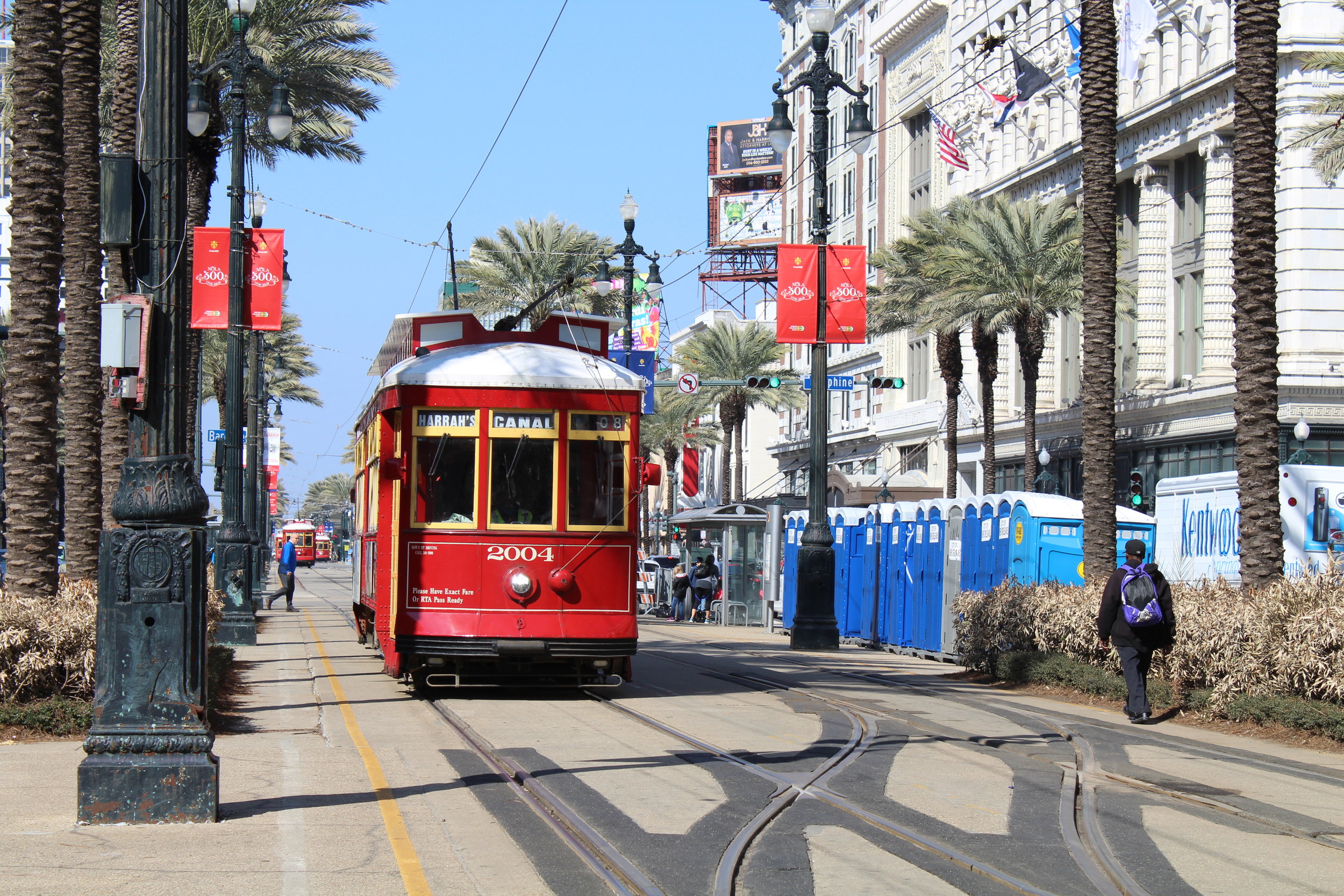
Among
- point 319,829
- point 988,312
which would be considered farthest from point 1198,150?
point 319,829

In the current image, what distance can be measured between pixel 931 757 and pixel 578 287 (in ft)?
128

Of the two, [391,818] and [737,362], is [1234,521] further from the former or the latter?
[737,362]

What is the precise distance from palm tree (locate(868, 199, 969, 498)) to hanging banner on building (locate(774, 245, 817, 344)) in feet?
57.3

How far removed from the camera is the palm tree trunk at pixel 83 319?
15.2 m

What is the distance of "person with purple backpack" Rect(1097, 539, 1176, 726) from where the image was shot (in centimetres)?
1391

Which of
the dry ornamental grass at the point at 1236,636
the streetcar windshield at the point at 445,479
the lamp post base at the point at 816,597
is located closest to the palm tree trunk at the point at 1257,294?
the dry ornamental grass at the point at 1236,636

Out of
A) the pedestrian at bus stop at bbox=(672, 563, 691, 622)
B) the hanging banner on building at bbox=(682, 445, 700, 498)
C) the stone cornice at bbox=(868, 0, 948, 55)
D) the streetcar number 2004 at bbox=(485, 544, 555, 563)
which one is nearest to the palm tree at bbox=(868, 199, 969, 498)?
the pedestrian at bus stop at bbox=(672, 563, 691, 622)

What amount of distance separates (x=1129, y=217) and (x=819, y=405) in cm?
2219

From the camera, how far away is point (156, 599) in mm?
7957

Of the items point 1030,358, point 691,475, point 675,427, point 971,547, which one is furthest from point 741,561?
point 691,475

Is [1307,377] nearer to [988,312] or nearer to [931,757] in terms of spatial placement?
[988,312]

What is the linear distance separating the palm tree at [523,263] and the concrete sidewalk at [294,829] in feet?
109

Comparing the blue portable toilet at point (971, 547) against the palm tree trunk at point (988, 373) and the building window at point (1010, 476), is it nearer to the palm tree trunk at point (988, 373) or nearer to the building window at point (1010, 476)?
the palm tree trunk at point (988, 373)

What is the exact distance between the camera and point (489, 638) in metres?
14.1
